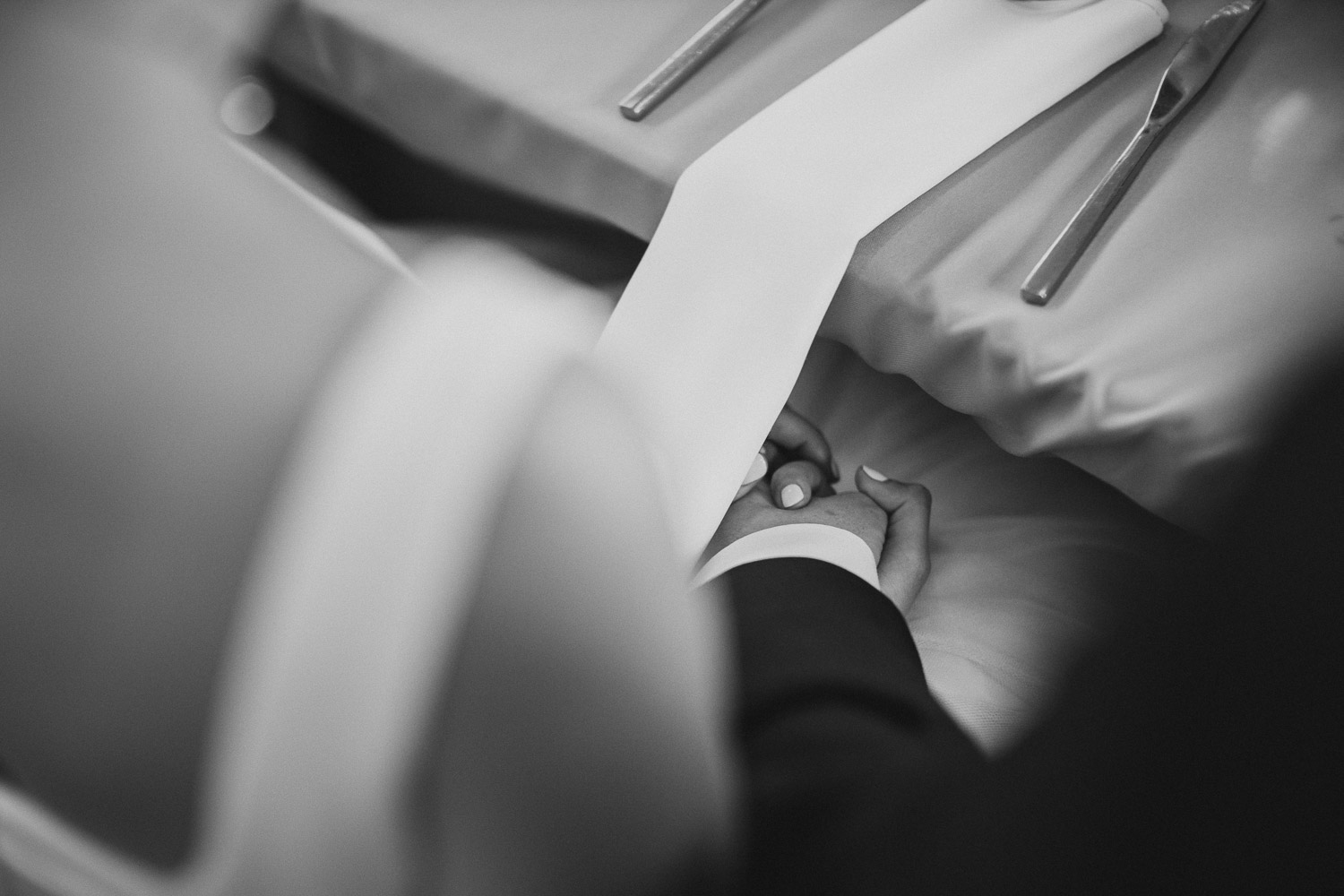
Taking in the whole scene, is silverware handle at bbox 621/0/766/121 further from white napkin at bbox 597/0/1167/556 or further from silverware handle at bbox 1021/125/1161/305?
silverware handle at bbox 1021/125/1161/305

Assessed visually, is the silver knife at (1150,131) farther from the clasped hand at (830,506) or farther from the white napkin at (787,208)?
the clasped hand at (830,506)

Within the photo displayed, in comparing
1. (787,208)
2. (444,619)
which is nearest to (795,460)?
(787,208)

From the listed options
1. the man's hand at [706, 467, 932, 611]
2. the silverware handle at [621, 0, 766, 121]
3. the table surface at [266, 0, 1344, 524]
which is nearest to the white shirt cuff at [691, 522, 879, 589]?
the man's hand at [706, 467, 932, 611]

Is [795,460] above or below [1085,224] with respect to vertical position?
below

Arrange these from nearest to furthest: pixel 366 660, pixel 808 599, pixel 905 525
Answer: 1. pixel 366 660
2. pixel 808 599
3. pixel 905 525

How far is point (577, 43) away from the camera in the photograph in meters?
0.70

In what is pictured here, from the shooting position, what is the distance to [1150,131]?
0.59 meters

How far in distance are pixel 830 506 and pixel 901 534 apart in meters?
0.05

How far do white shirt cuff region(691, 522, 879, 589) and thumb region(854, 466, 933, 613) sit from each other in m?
0.02

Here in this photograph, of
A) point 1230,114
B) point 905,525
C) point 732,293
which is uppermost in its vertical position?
point 1230,114

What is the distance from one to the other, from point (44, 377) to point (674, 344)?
1.24 feet

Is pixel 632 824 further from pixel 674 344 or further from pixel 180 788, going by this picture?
pixel 674 344

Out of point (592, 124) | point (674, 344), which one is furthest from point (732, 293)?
point (592, 124)

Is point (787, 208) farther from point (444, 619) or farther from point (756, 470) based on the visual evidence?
point (444, 619)
